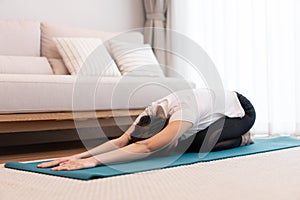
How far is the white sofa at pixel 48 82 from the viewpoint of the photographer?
8.50 feet

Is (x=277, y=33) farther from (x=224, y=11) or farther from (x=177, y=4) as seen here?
(x=177, y=4)

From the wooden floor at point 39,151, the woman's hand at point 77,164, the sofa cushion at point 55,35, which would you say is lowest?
the wooden floor at point 39,151

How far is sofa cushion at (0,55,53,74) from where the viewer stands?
3.08 m

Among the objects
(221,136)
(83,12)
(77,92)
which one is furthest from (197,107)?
(83,12)

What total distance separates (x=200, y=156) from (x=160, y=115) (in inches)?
11.5

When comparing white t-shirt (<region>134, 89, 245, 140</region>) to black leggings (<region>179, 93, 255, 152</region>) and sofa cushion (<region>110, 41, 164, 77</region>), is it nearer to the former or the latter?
black leggings (<region>179, 93, 255, 152</region>)

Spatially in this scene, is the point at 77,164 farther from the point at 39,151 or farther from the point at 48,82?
the point at 39,151

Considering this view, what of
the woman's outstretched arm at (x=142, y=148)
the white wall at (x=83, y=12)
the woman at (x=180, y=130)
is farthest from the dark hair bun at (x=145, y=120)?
the white wall at (x=83, y=12)

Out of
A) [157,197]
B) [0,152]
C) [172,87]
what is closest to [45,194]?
[157,197]

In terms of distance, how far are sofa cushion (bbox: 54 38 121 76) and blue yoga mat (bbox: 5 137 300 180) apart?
125 centimetres

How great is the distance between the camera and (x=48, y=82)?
2703 mm

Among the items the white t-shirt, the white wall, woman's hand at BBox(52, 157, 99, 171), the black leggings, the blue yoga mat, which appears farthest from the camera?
the white wall

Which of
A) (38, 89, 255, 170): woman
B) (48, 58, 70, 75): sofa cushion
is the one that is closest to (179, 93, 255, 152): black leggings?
(38, 89, 255, 170): woman

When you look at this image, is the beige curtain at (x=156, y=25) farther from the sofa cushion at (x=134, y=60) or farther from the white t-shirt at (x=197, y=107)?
the white t-shirt at (x=197, y=107)
